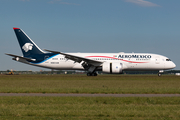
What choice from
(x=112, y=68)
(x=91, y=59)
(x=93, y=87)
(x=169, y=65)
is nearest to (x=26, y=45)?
(x=91, y=59)

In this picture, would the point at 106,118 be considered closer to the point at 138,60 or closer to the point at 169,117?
the point at 169,117

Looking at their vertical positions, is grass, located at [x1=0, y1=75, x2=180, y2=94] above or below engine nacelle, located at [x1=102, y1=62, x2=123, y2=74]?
below

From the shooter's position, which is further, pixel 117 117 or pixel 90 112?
pixel 90 112

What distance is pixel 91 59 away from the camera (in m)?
48.3

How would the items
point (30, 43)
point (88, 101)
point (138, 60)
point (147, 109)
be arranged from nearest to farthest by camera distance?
point (147, 109), point (88, 101), point (138, 60), point (30, 43)

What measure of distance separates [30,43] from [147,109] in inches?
1656

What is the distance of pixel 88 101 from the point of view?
1392cm

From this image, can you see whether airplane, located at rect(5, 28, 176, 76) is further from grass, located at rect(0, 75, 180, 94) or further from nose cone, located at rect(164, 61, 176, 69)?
grass, located at rect(0, 75, 180, 94)

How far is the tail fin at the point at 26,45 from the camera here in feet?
165

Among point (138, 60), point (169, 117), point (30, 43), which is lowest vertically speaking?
point (169, 117)

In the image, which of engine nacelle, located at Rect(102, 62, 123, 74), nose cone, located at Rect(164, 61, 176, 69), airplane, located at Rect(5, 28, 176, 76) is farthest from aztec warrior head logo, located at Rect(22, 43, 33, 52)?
nose cone, located at Rect(164, 61, 176, 69)

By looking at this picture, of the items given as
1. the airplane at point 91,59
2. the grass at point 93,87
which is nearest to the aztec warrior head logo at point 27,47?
the airplane at point 91,59

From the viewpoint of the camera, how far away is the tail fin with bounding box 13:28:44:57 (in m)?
50.2

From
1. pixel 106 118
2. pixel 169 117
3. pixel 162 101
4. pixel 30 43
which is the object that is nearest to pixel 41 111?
pixel 106 118
